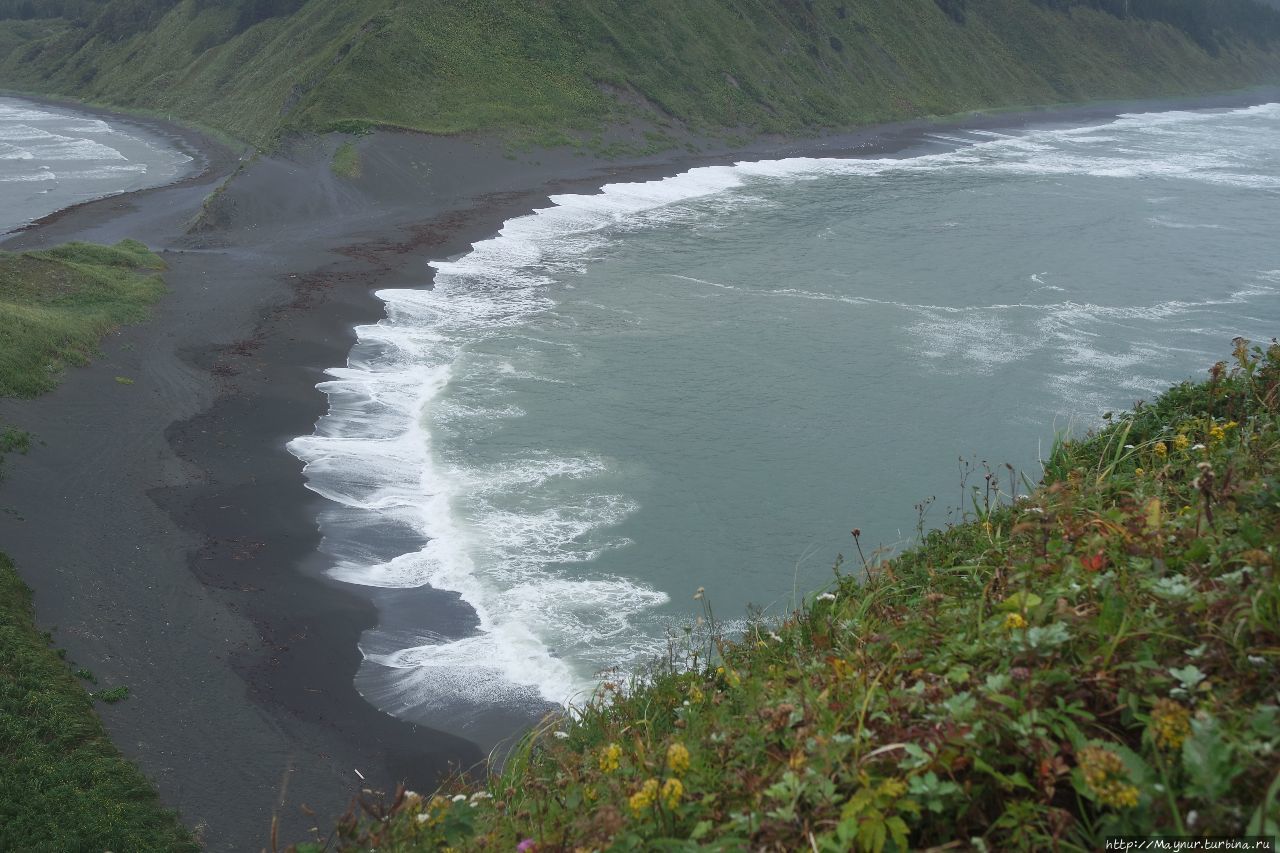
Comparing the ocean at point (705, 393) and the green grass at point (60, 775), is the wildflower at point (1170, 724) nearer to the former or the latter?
the ocean at point (705, 393)

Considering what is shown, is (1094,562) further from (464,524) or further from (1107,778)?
(464,524)

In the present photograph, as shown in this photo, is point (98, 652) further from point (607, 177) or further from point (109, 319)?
point (607, 177)

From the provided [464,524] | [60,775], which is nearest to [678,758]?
[60,775]

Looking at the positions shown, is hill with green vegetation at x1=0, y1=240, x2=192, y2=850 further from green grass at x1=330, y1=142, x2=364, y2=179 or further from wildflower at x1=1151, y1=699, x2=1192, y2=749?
green grass at x1=330, y1=142, x2=364, y2=179

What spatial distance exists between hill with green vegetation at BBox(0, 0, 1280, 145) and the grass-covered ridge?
45.3 m

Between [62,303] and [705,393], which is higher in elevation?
[62,303]

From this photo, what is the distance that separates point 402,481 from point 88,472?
193 inches

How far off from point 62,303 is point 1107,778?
82.0 ft

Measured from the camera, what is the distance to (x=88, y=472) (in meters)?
15.5

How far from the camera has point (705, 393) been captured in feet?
69.4

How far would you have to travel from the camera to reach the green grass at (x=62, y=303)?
1816cm

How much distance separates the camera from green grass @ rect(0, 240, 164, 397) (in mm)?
18156

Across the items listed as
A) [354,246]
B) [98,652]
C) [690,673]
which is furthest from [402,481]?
[354,246]

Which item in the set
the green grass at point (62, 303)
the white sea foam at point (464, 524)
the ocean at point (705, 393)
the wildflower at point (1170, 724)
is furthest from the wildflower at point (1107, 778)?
the green grass at point (62, 303)
